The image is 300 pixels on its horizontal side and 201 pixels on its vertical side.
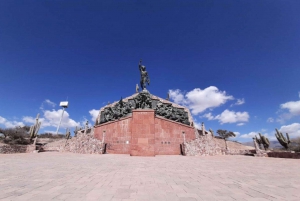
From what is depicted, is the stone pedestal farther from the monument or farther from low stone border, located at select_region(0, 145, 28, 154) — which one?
low stone border, located at select_region(0, 145, 28, 154)

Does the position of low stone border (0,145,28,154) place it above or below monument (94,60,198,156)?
below

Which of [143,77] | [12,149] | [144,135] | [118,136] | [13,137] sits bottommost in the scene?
[12,149]

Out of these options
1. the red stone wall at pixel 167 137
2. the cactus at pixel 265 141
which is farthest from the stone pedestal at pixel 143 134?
the cactus at pixel 265 141

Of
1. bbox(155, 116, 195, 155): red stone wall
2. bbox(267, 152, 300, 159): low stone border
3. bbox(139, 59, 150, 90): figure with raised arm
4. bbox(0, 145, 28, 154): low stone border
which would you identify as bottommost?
bbox(267, 152, 300, 159): low stone border

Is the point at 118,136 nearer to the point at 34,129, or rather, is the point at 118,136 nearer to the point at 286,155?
the point at 286,155

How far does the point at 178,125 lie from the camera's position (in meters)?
16.3

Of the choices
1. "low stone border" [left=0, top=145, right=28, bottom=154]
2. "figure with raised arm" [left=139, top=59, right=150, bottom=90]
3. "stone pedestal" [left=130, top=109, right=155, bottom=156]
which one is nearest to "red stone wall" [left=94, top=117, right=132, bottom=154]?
"stone pedestal" [left=130, top=109, right=155, bottom=156]

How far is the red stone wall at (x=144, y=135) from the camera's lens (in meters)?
12.6

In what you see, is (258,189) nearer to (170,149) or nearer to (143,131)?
(143,131)

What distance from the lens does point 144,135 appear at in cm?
1296

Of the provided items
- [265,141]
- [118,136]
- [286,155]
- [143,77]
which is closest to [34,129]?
[118,136]

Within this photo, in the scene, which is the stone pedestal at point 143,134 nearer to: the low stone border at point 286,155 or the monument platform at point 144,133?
the monument platform at point 144,133

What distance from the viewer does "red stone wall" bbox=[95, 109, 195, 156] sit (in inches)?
497

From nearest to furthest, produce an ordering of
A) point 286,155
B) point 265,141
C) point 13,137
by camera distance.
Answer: point 286,155 < point 265,141 < point 13,137
